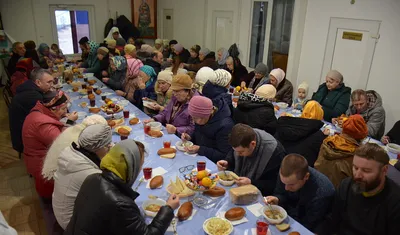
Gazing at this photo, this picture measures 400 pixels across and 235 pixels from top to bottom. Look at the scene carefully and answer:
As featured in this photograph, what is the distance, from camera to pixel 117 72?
5.39m

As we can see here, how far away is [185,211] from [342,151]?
151 centimetres

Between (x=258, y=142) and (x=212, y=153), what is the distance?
0.65 m

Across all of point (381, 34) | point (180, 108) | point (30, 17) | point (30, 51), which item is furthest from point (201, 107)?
point (30, 17)

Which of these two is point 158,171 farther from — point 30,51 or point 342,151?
point 30,51

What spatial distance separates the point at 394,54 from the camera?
479 centimetres

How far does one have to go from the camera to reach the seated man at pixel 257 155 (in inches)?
92.2

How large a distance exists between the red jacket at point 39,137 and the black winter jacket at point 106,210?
1.23 m

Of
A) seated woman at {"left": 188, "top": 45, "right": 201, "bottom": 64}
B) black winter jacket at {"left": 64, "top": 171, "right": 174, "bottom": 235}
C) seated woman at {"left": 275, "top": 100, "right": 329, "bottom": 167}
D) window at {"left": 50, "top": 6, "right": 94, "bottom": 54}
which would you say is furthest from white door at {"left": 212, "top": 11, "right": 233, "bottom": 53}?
black winter jacket at {"left": 64, "top": 171, "right": 174, "bottom": 235}

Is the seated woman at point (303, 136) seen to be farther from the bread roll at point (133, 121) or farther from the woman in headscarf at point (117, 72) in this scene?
the woman in headscarf at point (117, 72)

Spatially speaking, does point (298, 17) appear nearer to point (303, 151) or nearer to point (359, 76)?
point (359, 76)

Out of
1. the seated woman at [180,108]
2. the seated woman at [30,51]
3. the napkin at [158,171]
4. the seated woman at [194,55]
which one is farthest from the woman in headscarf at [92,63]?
the napkin at [158,171]

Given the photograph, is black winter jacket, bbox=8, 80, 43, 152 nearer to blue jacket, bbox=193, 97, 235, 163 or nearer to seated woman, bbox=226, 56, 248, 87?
blue jacket, bbox=193, 97, 235, 163

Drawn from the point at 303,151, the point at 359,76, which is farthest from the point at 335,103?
the point at 303,151

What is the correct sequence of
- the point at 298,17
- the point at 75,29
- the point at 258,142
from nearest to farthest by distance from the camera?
the point at 258,142, the point at 298,17, the point at 75,29
